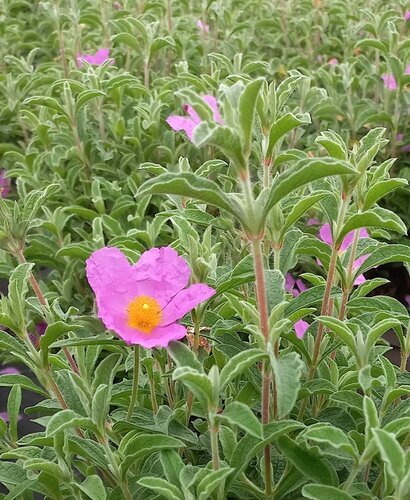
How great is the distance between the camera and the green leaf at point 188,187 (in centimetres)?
71

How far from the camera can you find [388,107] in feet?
7.11

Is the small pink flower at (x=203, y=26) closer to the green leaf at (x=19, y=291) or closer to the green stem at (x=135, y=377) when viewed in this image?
the green leaf at (x=19, y=291)

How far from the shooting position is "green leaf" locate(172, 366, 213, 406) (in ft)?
2.34

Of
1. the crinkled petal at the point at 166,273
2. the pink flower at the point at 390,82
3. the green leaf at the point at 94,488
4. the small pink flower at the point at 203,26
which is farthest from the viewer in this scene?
the small pink flower at the point at 203,26

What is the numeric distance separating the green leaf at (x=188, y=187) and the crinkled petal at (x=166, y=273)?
25 cm

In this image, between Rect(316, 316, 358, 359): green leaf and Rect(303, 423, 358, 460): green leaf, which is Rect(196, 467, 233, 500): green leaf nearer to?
Rect(303, 423, 358, 460): green leaf

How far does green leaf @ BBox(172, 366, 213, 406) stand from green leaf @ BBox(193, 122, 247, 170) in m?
0.23

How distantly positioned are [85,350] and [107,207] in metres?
0.91

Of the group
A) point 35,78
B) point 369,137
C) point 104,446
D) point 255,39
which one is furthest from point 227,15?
point 104,446

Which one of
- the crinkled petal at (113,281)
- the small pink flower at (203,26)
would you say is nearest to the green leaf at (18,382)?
the crinkled petal at (113,281)

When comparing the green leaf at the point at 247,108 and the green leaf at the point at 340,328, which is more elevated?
the green leaf at the point at 247,108

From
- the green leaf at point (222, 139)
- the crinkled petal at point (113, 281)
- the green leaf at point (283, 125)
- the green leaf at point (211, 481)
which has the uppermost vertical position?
the green leaf at point (283, 125)

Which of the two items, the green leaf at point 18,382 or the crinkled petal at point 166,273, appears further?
the green leaf at point 18,382

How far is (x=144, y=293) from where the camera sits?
39.7 inches
